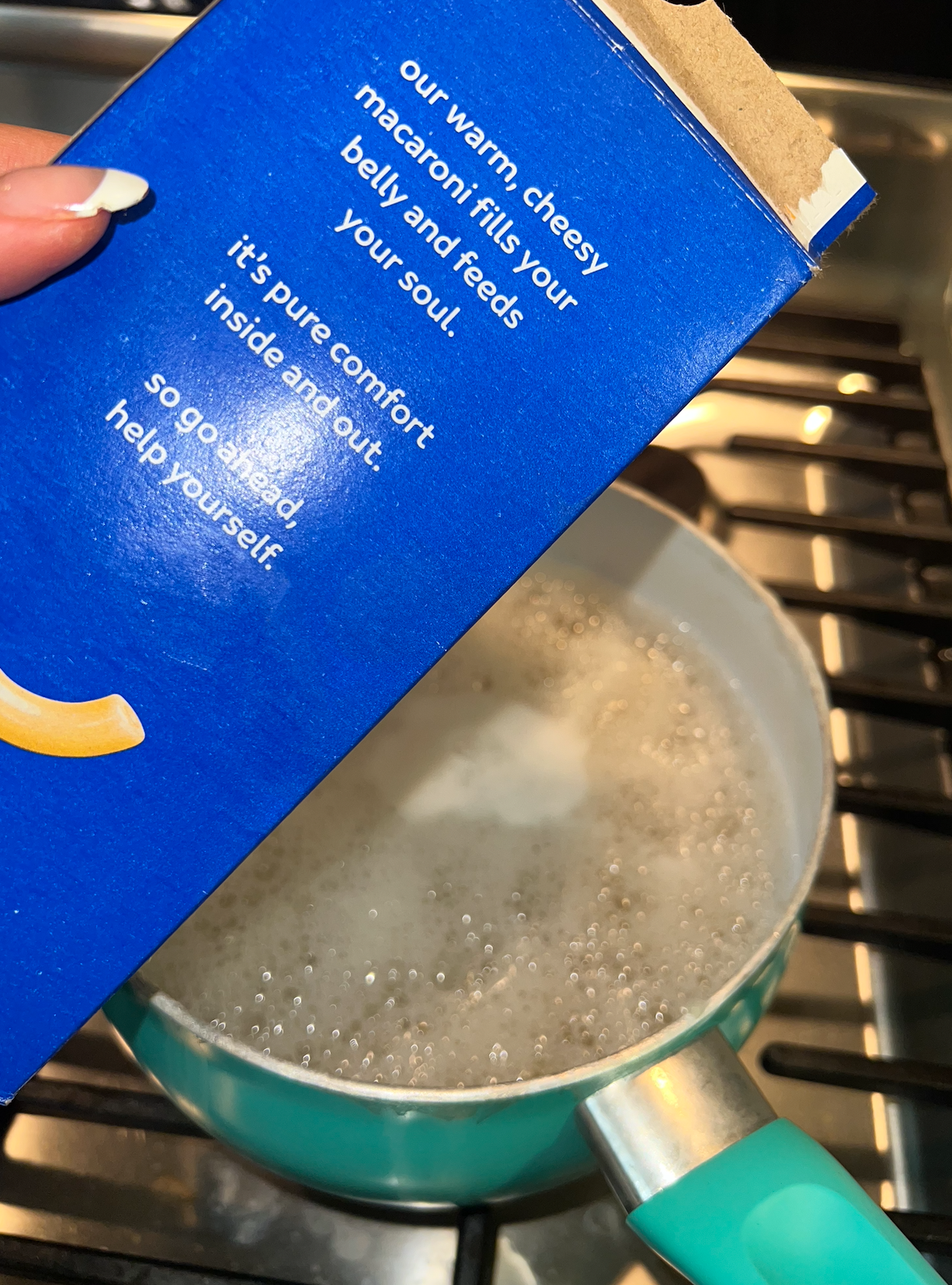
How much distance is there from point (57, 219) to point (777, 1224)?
29 centimetres

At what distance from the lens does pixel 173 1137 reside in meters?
0.40

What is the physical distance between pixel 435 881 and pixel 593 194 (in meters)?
0.24

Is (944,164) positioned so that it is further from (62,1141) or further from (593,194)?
(62,1141)

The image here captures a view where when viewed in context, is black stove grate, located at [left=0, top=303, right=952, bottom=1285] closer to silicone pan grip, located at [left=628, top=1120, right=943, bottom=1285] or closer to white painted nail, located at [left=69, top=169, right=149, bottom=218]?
silicone pan grip, located at [left=628, top=1120, right=943, bottom=1285]

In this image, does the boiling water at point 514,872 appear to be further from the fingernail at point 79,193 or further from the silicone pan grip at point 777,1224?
the fingernail at point 79,193

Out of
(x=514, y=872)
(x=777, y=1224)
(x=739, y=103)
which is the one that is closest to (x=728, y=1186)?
(x=777, y=1224)

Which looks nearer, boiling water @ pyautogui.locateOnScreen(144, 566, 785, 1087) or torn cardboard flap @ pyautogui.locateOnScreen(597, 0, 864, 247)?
torn cardboard flap @ pyautogui.locateOnScreen(597, 0, 864, 247)

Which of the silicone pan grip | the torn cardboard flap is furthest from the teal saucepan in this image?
the torn cardboard flap

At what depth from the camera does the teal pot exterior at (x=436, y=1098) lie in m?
0.27

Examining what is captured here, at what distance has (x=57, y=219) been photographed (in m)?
0.25

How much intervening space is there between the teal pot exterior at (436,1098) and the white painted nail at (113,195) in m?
0.19

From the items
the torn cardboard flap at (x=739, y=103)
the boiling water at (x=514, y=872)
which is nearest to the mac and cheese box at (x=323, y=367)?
the torn cardboard flap at (x=739, y=103)

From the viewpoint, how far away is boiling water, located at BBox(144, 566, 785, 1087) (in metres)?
0.36

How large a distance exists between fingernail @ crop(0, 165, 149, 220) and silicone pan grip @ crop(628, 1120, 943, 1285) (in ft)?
0.88
